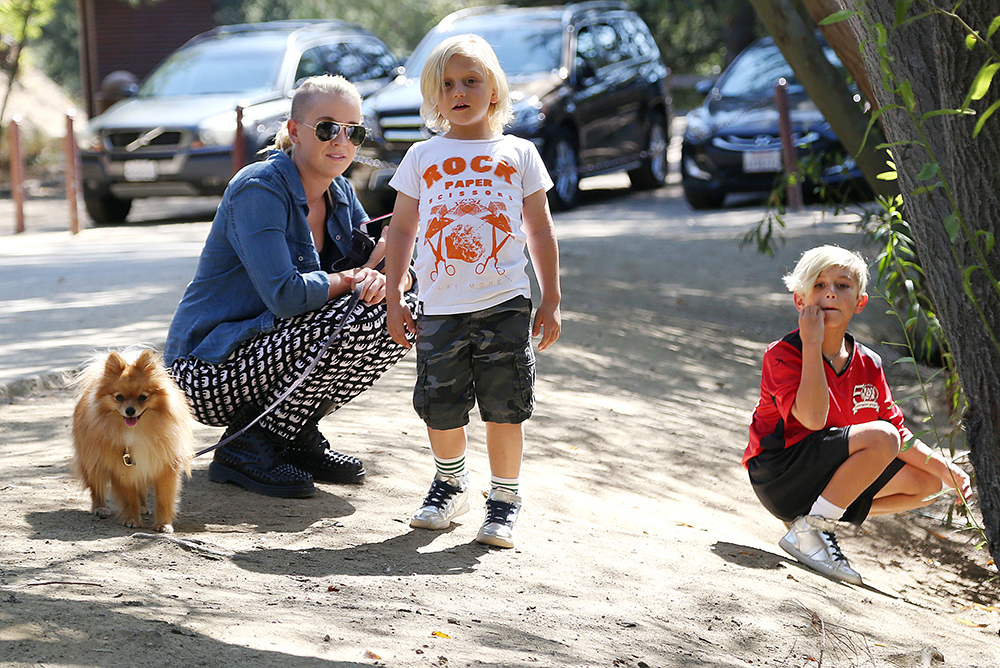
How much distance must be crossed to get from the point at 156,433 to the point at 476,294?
1111 mm

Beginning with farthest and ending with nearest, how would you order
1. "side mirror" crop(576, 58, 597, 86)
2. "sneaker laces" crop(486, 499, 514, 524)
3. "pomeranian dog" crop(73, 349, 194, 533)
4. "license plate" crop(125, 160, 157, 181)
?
"side mirror" crop(576, 58, 597, 86), "license plate" crop(125, 160, 157, 181), "sneaker laces" crop(486, 499, 514, 524), "pomeranian dog" crop(73, 349, 194, 533)

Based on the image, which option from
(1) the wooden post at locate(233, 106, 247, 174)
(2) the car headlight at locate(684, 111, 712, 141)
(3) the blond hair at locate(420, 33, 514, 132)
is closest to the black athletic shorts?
(3) the blond hair at locate(420, 33, 514, 132)

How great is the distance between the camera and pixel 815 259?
13.4ft

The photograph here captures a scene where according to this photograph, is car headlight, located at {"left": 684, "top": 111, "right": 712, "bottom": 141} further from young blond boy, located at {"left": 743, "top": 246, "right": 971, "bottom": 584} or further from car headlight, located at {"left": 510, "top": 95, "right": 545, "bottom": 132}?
young blond boy, located at {"left": 743, "top": 246, "right": 971, "bottom": 584}

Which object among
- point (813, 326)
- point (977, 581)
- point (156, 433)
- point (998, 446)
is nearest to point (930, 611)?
point (977, 581)

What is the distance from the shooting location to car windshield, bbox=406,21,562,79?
1235 cm

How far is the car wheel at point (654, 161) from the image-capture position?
47.8 ft

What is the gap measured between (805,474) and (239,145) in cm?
828

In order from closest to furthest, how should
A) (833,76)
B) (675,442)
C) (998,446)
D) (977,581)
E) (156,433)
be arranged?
(998,446) < (156,433) < (977,581) < (675,442) < (833,76)

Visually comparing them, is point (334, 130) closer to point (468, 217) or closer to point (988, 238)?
point (468, 217)

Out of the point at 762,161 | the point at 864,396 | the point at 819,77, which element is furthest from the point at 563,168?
the point at 864,396

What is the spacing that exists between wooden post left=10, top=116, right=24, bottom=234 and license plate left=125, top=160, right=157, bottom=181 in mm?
1155

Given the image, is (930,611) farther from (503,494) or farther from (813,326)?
(503,494)

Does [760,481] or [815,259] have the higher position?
[815,259]
